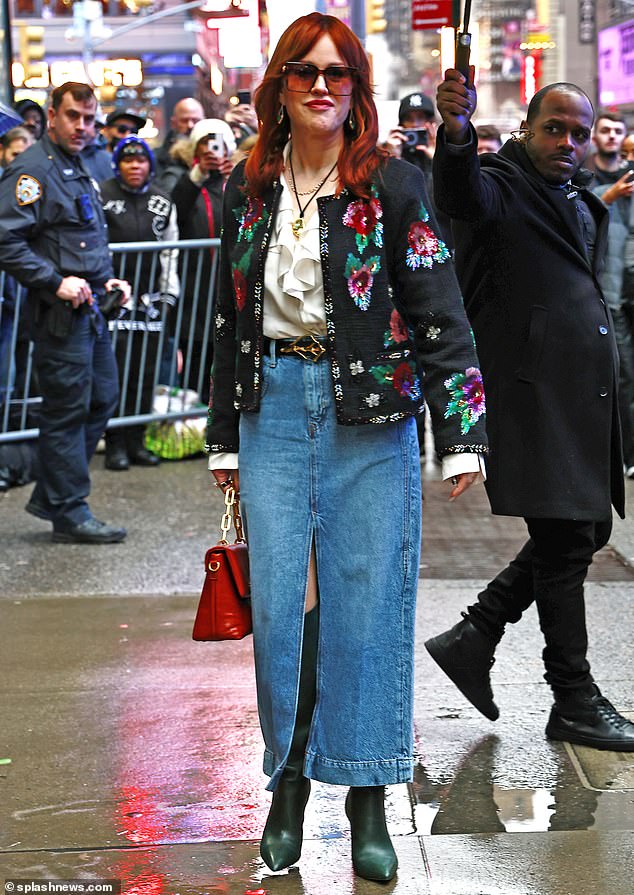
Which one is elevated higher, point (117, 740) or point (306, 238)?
point (306, 238)

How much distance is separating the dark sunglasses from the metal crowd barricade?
5396mm

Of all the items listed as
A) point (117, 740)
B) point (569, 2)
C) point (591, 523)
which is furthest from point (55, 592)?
point (569, 2)

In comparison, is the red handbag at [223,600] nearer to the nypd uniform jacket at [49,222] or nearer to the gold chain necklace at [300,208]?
the gold chain necklace at [300,208]

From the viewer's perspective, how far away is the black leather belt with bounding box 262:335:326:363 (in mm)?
3506

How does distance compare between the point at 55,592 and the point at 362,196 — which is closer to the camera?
the point at 362,196

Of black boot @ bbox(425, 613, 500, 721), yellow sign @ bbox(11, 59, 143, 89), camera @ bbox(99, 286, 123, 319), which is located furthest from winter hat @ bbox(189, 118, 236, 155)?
yellow sign @ bbox(11, 59, 143, 89)

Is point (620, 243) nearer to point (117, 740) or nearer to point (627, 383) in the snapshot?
point (627, 383)

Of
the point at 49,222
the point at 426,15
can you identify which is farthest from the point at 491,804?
the point at 426,15

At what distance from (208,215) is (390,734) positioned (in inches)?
273

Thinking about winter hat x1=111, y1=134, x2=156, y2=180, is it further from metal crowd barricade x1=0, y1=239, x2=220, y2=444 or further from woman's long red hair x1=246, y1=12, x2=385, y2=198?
woman's long red hair x1=246, y1=12, x2=385, y2=198

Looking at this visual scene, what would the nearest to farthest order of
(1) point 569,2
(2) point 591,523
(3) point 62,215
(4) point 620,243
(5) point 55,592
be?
(2) point 591,523 < (5) point 55,592 < (3) point 62,215 < (4) point 620,243 < (1) point 569,2

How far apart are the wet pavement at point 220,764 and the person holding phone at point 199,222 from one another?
3517 millimetres

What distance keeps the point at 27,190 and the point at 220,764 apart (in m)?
3.68

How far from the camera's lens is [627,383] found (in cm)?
894
